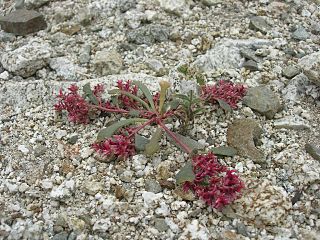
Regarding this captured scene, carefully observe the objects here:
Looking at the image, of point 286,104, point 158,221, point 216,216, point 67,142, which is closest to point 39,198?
point 67,142

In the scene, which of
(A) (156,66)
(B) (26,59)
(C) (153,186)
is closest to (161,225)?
(C) (153,186)

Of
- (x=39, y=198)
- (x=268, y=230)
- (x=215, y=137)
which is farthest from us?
(x=215, y=137)

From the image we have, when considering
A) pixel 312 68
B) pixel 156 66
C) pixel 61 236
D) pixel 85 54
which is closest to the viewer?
pixel 61 236

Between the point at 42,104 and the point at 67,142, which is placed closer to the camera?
the point at 67,142

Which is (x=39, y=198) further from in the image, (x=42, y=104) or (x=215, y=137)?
(x=215, y=137)

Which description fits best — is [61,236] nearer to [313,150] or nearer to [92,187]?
[92,187]

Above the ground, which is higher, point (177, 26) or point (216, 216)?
point (177, 26)

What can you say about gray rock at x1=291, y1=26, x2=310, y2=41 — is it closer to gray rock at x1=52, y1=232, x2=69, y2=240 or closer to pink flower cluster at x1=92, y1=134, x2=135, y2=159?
pink flower cluster at x1=92, y1=134, x2=135, y2=159

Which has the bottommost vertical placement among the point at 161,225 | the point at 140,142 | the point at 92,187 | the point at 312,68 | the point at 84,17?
the point at 161,225
